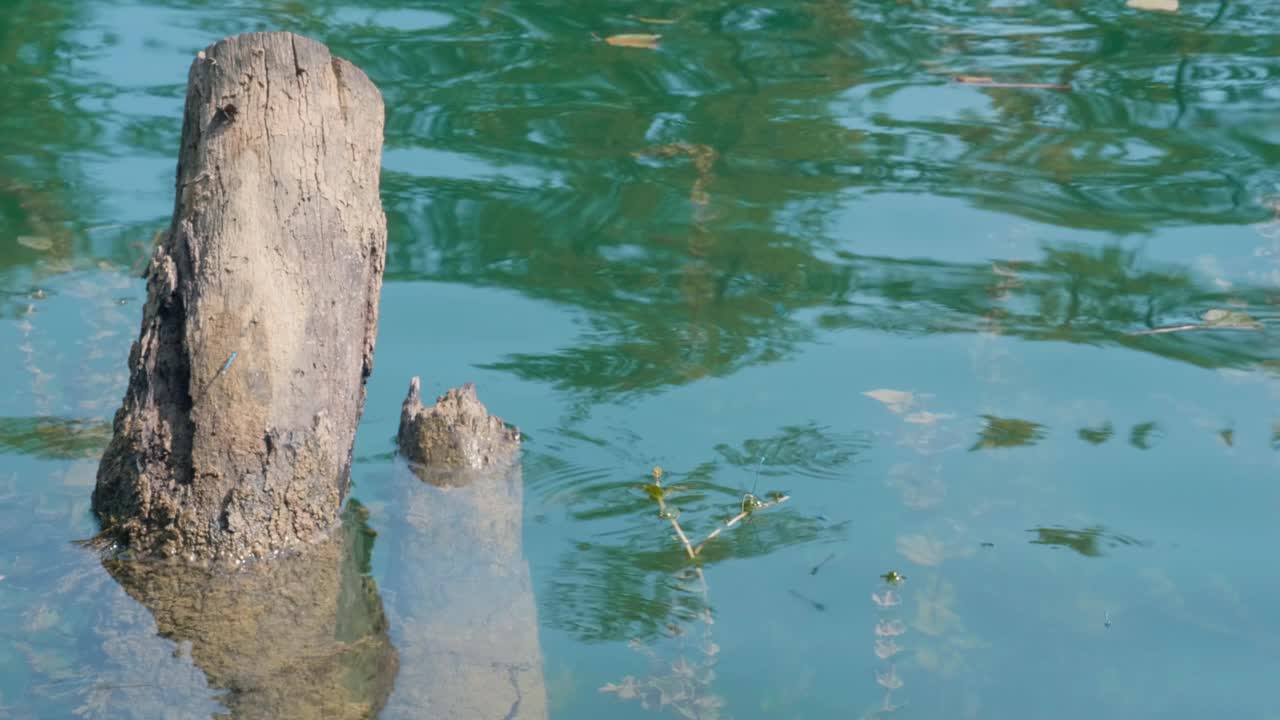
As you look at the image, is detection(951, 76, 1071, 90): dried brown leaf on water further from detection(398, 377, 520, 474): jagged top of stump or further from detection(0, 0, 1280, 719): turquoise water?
detection(398, 377, 520, 474): jagged top of stump

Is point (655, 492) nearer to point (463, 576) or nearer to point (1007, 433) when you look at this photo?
point (463, 576)

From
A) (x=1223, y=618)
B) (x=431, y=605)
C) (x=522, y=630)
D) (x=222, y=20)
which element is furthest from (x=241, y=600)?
(x=222, y=20)

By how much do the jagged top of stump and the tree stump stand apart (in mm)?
506

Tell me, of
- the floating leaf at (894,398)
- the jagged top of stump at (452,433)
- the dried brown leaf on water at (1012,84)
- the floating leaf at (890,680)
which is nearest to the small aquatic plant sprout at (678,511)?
the jagged top of stump at (452,433)

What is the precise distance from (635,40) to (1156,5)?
3.64 meters

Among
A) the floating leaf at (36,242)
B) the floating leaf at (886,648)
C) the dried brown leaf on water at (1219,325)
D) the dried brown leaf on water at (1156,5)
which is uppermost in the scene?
the dried brown leaf on water at (1156,5)

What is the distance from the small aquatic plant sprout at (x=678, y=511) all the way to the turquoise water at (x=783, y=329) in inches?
2.1

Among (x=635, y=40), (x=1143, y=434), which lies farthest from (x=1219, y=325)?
(x=635, y=40)

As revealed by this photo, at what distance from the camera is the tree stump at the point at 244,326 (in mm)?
3451

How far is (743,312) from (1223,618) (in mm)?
2313

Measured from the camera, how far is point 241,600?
11.1 ft

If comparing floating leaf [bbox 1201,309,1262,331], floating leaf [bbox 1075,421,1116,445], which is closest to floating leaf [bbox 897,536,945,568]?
floating leaf [bbox 1075,421,1116,445]

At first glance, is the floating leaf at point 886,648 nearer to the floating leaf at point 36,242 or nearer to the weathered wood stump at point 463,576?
the weathered wood stump at point 463,576

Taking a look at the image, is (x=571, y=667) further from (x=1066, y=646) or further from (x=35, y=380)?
(x=35, y=380)
